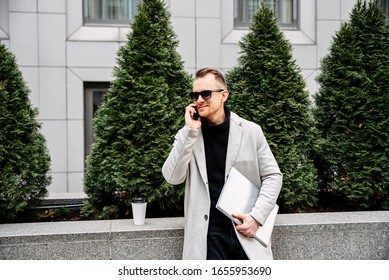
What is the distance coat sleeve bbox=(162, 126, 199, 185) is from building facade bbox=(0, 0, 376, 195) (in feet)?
19.0

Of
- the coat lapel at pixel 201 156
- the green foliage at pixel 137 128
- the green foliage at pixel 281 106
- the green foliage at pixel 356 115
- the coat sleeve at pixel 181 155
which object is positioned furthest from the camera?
the green foliage at pixel 356 115

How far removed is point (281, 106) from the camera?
4.65m

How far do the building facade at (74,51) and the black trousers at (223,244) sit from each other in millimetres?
5882

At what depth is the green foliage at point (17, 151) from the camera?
4078 millimetres

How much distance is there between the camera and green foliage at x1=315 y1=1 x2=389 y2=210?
4754 mm

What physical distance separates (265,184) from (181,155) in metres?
0.69

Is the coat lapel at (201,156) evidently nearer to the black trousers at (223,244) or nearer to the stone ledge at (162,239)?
the black trousers at (223,244)

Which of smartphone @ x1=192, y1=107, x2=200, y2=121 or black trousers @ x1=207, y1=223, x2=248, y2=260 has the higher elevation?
smartphone @ x1=192, y1=107, x2=200, y2=121

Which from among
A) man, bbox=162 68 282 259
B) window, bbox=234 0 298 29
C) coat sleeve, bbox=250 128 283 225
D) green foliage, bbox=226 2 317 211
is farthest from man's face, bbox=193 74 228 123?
window, bbox=234 0 298 29

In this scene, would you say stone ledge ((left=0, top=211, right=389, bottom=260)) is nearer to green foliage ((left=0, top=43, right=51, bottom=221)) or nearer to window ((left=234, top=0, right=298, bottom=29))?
green foliage ((left=0, top=43, right=51, bottom=221))

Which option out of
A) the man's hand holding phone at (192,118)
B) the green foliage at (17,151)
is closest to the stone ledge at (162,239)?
the green foliage at (17,151)

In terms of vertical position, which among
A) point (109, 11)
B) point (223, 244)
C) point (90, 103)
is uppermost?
point (109, 11)

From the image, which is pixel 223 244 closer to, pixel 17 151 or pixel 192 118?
pixel 192 118

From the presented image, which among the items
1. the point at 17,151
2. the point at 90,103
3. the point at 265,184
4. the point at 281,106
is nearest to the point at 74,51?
the point at 90,103
